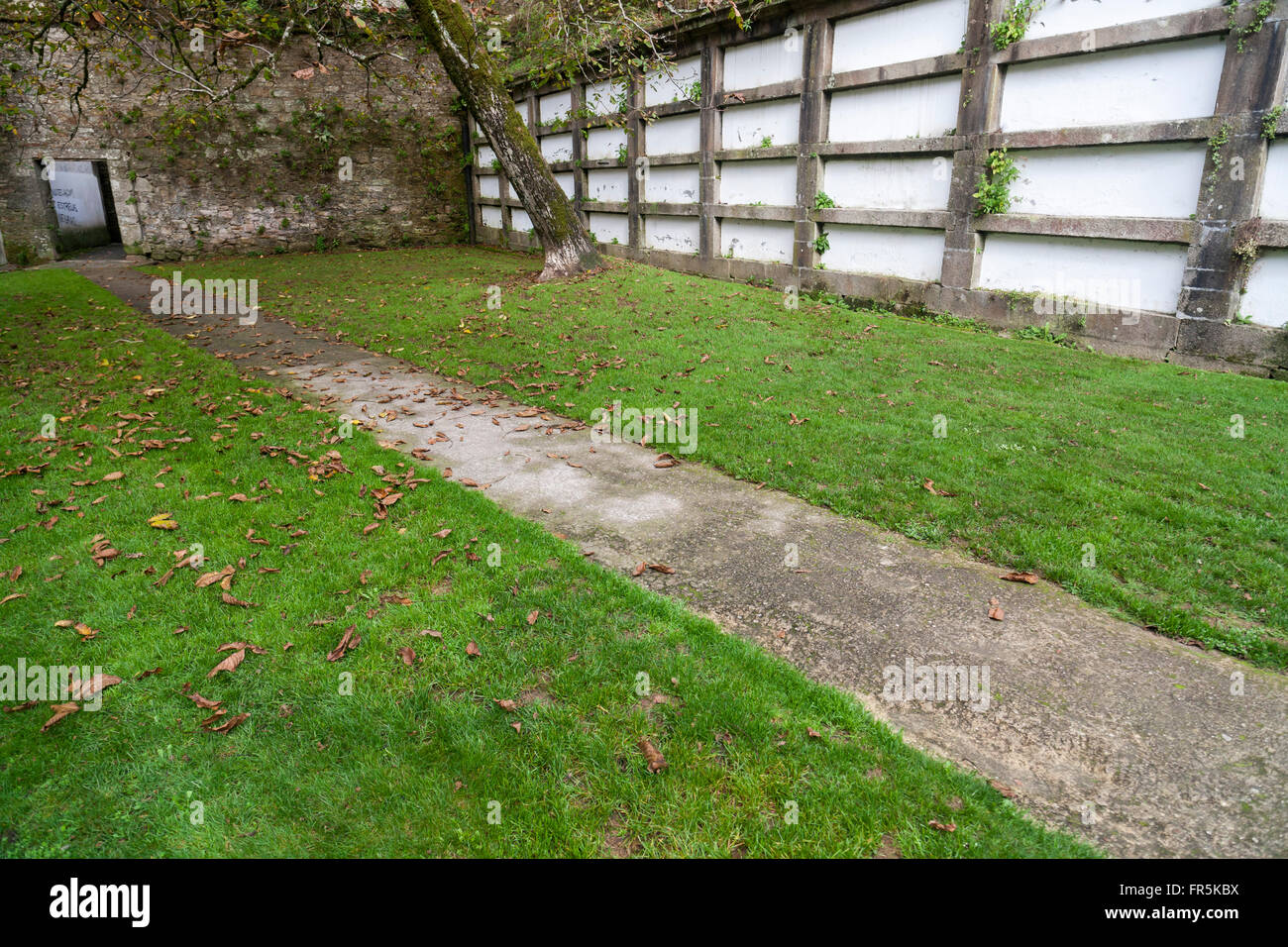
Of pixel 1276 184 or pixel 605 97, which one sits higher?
pixel 605 97

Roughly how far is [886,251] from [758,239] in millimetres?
2976

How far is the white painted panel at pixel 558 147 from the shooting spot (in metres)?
19.7

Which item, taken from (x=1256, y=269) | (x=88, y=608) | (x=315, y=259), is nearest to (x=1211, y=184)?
(x=1256, y=269)

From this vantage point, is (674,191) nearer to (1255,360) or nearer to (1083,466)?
(1255,360)

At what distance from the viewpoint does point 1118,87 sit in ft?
30.2

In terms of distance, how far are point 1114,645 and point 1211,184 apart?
7321mm

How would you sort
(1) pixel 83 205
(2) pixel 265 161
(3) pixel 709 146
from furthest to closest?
(1) pixel 83 205, (2) pixel 265 161, (3) pixel 709 146

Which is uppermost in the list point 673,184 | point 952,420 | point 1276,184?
point 673,184

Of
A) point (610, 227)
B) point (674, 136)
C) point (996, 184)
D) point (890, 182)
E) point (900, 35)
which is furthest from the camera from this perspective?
point (610, 227)

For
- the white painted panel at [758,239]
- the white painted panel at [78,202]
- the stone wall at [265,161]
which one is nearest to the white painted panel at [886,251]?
the white painted panel at [758,239]

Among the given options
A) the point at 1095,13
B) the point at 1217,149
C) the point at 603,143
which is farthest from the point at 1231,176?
the point at 603,143

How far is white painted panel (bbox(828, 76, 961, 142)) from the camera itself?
36.1 ft

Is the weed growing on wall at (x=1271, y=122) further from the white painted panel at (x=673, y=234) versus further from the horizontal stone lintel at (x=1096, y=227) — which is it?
the white painted panel at (x=673, y=234)

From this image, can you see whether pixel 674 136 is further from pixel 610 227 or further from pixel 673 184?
pixel 610 227
